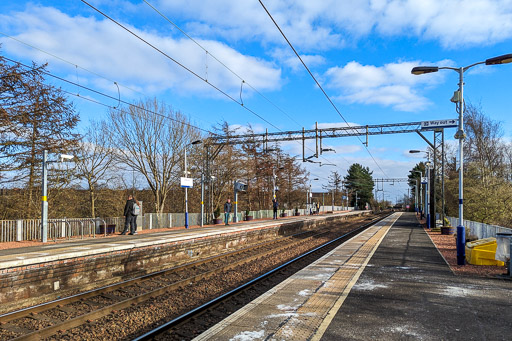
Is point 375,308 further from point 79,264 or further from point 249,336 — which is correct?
point 79,264

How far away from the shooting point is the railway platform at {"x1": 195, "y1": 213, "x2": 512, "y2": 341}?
5270 mm

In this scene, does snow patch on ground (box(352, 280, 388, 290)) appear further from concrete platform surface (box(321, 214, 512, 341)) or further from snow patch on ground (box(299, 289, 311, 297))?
snow patch on ground (box(299, 289, 311, 297))

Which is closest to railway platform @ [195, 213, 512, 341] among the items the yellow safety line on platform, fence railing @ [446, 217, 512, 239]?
the yellow safety line on platform

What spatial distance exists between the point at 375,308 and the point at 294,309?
56.5 inches

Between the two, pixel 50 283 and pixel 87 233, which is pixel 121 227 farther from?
pixel 50 283

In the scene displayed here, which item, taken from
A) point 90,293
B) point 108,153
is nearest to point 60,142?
point 108,153

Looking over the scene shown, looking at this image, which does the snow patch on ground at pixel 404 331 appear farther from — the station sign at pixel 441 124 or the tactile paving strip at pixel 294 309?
the station sign at pixel 441 124

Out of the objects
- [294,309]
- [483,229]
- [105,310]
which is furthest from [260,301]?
[483,229]

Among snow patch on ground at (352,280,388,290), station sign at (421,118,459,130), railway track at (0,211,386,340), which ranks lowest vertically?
railway track at (0,211,386,340)

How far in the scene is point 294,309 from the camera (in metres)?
6.38

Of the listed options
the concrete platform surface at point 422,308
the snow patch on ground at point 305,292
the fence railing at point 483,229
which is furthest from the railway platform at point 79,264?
the fence railing at point 483,229

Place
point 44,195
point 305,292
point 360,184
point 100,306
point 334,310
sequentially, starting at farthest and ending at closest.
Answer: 1. point 360,184
2. point 44,195
3. point 100,306
4. point 305,292
5. point 334,310

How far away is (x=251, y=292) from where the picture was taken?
8938mm

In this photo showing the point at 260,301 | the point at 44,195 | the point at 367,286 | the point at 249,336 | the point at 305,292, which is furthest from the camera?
the point at 44,195
